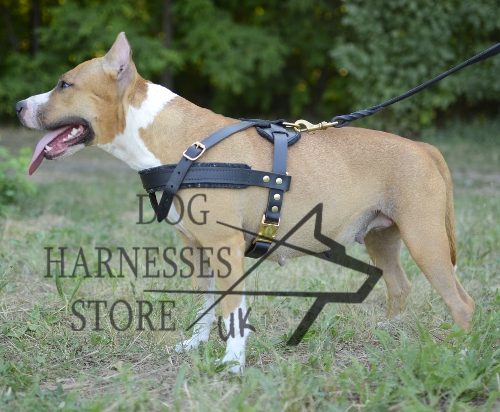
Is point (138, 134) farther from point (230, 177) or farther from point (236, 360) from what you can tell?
point (236, 360)

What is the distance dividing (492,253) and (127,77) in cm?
Result: 364

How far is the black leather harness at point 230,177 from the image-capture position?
3.11m

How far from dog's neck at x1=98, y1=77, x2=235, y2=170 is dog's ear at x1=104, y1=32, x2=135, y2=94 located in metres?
0.07

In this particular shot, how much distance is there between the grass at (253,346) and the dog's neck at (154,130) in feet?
3.25

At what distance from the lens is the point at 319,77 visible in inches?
731

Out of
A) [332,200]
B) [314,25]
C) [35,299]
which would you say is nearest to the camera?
[332,200]

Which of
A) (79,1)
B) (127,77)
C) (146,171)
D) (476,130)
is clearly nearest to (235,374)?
(146,171)

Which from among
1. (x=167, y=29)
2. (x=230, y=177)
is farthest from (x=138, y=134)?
(x=167, y=29)

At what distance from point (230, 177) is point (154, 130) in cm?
51

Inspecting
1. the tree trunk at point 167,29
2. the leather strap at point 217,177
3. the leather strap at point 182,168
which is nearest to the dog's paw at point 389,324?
the leather strap at point 217,177

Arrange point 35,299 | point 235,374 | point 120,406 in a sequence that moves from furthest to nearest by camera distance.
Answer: point 35,299 → point 235,374 → point 120,406

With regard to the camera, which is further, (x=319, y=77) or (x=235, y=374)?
(x=319, y=77)

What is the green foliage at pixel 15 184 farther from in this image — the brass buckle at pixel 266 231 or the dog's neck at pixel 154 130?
the brass buckle at pixel 266 231

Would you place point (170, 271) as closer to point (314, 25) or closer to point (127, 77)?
point (127, 77)
